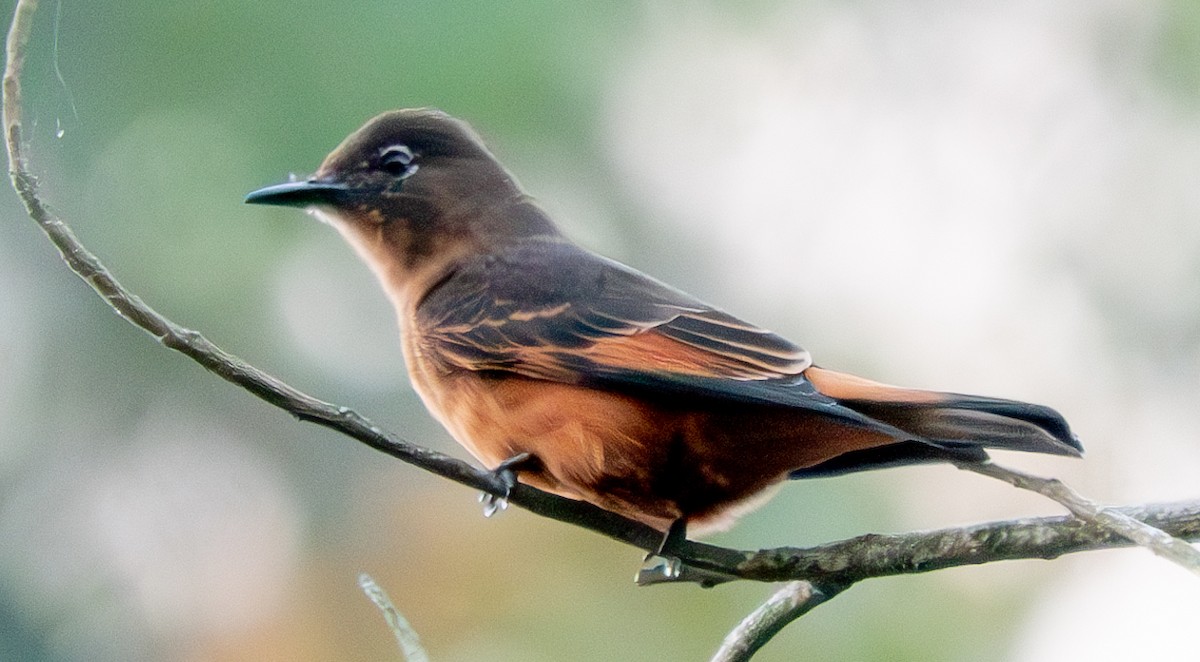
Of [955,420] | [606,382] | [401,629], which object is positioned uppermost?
[955,420]

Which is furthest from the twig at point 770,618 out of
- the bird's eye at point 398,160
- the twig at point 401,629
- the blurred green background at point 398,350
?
the bird's eye at point 398,160

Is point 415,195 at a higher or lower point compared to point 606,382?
higher

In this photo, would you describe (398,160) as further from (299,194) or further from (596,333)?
(596,333)

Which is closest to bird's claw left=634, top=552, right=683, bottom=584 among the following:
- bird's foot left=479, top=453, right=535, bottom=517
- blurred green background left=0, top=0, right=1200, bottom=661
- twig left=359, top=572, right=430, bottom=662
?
bird's foot left=479, top=453, right=535, bottom=517

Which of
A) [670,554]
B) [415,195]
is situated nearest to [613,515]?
[670,554]

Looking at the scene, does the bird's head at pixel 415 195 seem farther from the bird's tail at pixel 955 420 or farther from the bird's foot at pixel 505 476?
the bird's tail at pixel 955 420

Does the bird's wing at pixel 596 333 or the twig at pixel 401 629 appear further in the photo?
the bird's wing at pixel 596 333

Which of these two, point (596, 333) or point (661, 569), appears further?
point (596, 333)
